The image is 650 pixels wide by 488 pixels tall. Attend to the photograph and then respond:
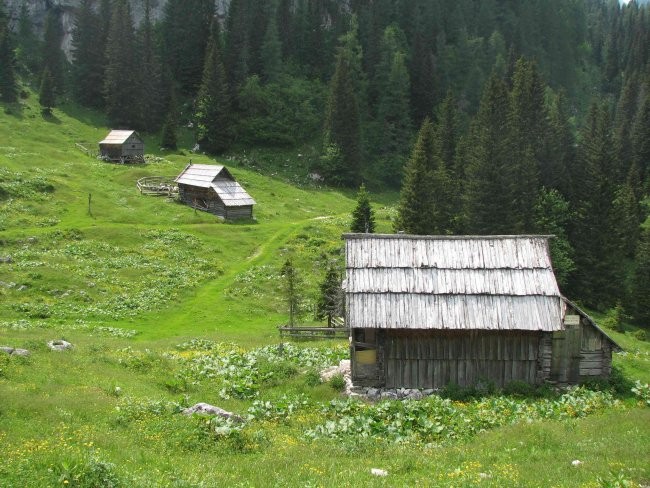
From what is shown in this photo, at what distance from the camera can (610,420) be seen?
20.0m

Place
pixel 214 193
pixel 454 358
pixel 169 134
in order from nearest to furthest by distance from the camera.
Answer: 1. pixel 454 358
2. pixel 214 193
3. pixel 169 134

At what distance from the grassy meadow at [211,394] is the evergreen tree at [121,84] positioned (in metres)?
38.3

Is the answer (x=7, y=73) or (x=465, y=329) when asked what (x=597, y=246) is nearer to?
(x=465, y=329)

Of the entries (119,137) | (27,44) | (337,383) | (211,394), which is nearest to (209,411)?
(211,394)

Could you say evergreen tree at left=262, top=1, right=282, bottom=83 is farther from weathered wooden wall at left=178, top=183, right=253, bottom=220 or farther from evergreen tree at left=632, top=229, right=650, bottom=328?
evergreen tree at left=632, top=229, right=650, bottom=328

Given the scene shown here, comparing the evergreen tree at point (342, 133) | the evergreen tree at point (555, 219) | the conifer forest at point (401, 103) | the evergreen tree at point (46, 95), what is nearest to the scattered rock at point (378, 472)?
the conifer forest at point (401, 103)

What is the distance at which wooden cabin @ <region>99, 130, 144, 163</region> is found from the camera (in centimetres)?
8056

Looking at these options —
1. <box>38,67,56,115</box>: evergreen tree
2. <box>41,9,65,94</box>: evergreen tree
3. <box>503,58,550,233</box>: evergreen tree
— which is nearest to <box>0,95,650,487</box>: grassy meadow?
<box>503,58,550,233</box>: evergreen tree

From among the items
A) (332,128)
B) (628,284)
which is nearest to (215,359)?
(628,284)

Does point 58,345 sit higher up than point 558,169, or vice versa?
point 558,169

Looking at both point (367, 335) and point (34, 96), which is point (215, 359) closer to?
point (367, 335)

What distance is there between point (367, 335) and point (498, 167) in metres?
35.4

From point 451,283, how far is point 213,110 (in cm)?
7218

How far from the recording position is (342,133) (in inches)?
3597
